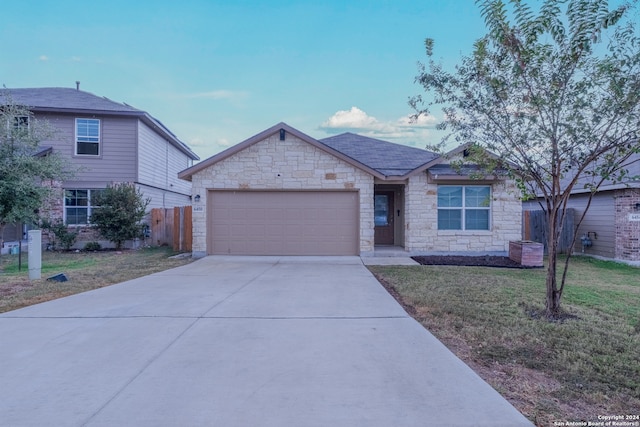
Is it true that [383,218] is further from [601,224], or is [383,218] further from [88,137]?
[88,137]

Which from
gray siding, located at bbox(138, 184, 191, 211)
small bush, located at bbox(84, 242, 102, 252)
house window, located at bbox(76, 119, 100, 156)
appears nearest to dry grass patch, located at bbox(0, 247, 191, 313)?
small bush, located at bbox(84, 242, 102, 252)

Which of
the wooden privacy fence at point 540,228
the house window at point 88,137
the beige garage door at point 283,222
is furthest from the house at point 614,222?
the house window at point 88,137

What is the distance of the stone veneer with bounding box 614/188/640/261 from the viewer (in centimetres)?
1224

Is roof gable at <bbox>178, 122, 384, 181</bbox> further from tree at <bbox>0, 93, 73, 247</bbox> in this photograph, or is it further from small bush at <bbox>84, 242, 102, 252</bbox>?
small bush at <bbox>84, 242, 102, 252</bbox>

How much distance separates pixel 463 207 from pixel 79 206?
15.2 metres

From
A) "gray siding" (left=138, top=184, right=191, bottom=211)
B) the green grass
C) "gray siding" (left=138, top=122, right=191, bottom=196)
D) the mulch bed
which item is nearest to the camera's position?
the green grass

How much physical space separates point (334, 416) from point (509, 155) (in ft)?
16.8

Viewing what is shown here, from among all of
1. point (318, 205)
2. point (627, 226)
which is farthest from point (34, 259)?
point (627, 226)

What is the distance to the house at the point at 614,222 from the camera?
40.2ft

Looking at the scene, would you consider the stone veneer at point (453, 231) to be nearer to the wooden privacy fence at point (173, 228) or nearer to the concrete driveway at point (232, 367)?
the concrete driveway at point (232, 367)

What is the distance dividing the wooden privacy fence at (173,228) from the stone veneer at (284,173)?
6.90ft

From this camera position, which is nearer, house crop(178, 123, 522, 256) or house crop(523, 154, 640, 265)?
house crop(523, 154, 640, 265)

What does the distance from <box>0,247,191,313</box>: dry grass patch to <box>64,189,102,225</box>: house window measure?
1.63 metres

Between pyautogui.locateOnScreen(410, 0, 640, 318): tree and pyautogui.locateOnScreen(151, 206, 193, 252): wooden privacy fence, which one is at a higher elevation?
pyautogui.locateOnScreen(410, 0, 640, 318): tree
